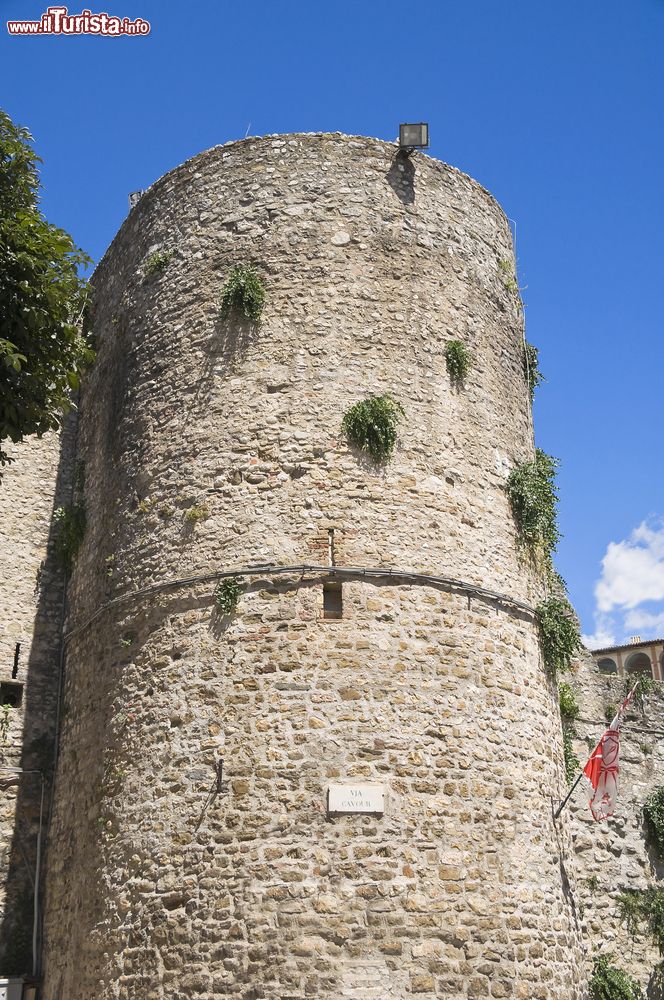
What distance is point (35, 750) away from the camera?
1486 centimetres

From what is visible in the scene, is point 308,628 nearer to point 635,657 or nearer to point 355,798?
point 355,798

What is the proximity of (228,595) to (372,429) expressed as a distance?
261 centimetres

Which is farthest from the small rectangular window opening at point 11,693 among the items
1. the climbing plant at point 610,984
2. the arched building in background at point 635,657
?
the arched building in background at point 635,657

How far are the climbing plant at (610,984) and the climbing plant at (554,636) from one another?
13.1 feet

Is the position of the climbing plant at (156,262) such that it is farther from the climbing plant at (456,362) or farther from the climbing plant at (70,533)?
the climbing plant at (456,362)

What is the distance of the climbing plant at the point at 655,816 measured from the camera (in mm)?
15211

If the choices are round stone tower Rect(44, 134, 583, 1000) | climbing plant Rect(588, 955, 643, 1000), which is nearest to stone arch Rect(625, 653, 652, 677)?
climbing plant Rect(588, 955, 643, 1000)

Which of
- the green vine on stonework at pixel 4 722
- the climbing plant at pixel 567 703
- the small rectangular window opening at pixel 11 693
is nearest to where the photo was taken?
the climbing plant at pixel 567 703

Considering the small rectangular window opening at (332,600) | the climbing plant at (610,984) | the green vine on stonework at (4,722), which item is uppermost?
the small rectangular window opening at (332,600)

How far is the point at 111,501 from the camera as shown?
1380 cm

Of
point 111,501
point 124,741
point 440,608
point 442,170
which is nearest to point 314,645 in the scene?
point 440,608

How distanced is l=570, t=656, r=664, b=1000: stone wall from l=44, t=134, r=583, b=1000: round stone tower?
104 inches

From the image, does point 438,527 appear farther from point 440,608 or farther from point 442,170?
point 442,170

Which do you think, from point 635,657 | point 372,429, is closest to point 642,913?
point 372,429
